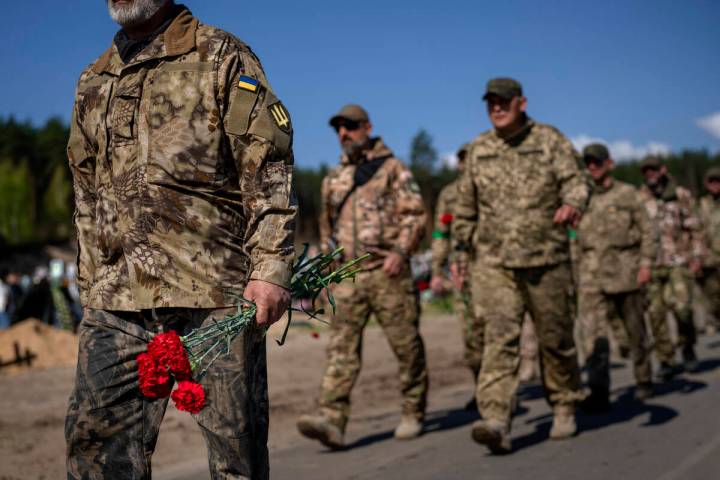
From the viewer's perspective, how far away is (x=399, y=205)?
24.3 ft

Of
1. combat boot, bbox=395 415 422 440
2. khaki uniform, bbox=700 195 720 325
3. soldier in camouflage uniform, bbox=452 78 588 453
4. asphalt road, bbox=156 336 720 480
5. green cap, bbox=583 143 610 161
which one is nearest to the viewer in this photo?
asphalt road, bbox=156 336 720 480

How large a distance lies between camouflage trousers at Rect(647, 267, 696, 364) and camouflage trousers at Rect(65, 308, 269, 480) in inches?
329

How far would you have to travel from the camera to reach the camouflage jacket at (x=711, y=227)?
43.4ft

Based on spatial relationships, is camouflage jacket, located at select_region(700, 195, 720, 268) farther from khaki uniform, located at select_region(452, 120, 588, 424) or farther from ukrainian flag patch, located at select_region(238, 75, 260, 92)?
ukrainian flag patch, located at select_region(238, 75, 260, 92)

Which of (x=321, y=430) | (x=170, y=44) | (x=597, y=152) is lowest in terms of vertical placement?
(x=321, y=430)

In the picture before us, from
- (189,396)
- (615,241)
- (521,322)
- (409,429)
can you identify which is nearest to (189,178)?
(189,396)

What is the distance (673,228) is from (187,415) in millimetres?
7056

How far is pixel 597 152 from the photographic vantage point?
9.38 metres

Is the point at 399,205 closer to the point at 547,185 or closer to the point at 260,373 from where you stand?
the point at 547,185

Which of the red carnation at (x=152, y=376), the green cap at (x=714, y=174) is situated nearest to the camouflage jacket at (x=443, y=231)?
the green cap at (x=714, y=174)

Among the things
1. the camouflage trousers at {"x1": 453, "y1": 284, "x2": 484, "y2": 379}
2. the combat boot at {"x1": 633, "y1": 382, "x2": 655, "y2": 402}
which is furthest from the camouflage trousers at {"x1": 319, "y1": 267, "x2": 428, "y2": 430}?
the combat boot at {"x1": 633, "y1": 382, "x2": 655, "y2": 402}

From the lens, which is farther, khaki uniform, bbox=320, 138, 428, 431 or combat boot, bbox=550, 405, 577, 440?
khaki uniform, bbox=320, 138, 428, 431

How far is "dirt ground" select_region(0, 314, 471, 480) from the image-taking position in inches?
268

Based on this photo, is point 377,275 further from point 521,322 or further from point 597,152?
point 597,152
